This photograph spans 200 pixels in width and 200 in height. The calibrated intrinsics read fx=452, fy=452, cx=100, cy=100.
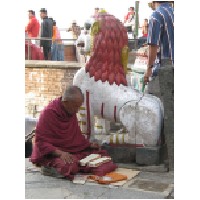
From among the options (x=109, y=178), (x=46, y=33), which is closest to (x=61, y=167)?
(x=109, y=178)

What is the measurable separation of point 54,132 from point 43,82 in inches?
183

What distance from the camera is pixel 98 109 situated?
5.92 meters

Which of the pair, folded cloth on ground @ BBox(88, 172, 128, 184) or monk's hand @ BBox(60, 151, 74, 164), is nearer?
folded cloth on ground @ BBox(88, 172, 128, 184)

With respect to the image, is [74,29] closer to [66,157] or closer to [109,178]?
[66,157]

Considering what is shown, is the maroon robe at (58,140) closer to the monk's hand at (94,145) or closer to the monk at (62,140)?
the monk at (62,140)

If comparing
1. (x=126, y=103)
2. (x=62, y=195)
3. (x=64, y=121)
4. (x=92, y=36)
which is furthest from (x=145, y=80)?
(x=62, y=195)

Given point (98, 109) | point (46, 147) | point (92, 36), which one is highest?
point (92, 36)

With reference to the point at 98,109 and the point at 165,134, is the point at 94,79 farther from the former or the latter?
the point at 165,134

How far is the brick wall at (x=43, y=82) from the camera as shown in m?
9.63

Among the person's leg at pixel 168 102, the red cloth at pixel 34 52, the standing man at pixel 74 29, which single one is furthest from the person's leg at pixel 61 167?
the red cloth at pixel 34 52

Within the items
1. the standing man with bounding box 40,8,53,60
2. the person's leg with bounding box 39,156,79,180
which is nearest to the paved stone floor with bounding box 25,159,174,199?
the person's leg with bounding box 39,156,79,180

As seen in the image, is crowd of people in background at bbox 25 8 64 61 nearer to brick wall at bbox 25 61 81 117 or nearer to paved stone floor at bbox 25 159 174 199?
brick wall at bbox 25 61 81 117

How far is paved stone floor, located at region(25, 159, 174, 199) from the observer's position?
4.69 meters

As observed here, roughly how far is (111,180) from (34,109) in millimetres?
5254
